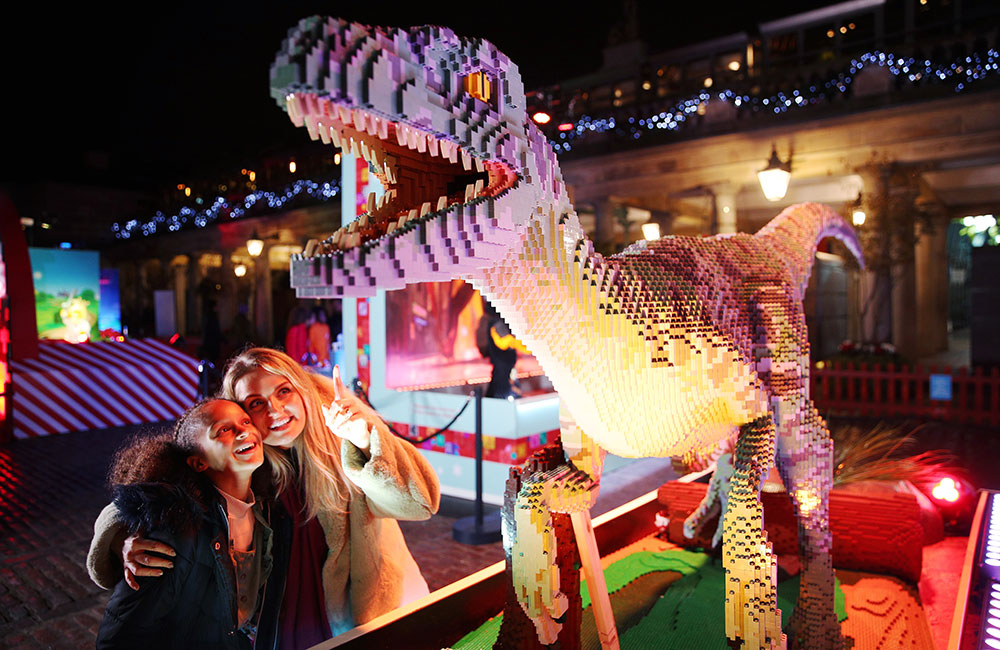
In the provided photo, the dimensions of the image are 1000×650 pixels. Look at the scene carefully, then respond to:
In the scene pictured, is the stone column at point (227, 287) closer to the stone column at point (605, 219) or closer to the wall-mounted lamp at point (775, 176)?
the stone column at point (605, 219)

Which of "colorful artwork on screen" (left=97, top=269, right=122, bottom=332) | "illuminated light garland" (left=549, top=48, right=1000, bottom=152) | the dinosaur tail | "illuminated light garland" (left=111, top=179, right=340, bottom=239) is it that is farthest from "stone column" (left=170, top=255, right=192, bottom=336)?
the dinosaur tail

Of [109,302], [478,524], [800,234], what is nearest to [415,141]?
[800,234]

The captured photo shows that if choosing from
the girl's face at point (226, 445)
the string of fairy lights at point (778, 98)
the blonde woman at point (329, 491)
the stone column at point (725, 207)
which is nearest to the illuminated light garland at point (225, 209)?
the string of fairy lights at point (778, 98)

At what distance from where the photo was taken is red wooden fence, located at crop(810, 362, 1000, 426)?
848 centimetres

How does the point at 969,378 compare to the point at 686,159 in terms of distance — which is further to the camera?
the point at 686,159

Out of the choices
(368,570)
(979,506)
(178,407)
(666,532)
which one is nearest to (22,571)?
(368,570)

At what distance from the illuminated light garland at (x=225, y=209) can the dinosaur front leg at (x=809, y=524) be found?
16290 mm

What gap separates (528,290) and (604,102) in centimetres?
1457

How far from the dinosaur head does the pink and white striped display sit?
31.9 ft

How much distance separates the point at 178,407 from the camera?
10.4 metres

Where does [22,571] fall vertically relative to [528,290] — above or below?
below

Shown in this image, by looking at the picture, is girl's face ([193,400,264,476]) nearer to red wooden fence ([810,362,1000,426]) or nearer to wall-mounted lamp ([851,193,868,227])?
red wooden fence ([810,362,1000,426])

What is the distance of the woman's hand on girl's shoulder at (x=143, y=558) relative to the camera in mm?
1639

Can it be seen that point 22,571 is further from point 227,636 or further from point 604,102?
point 604,102
